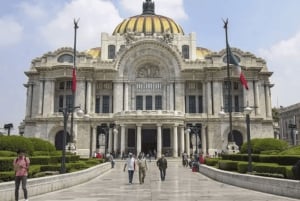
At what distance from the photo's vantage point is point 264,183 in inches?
720

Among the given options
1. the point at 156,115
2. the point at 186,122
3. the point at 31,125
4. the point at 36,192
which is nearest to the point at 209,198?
the point at 36,192

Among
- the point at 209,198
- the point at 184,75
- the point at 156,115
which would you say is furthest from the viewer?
the point at 184,75

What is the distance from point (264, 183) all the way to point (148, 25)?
Result: 6722cm

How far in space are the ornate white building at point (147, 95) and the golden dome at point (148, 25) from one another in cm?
1139

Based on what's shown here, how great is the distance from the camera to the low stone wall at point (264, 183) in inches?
614

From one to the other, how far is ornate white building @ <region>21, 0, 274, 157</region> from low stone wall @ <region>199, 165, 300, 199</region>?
3878cm

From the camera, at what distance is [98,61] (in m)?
70.1

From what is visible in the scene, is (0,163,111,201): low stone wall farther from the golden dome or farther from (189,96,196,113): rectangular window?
the golden dome

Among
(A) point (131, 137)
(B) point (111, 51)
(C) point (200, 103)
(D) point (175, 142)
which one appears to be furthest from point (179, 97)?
(B) point (111, 51)

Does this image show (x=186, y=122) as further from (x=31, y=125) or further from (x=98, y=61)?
(x=31, y=125)

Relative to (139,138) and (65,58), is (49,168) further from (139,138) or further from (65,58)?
(65,58)

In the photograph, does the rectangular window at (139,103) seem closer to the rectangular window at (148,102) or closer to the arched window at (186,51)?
the rectangular window at (148,102)

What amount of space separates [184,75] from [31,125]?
3233cm

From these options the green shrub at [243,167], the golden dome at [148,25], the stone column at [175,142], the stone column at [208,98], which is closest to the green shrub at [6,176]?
the green shrub at [243,167]
